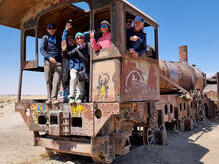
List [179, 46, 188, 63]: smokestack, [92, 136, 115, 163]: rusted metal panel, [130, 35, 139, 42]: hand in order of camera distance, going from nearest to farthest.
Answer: [92, 136, 115, 163]: rusted metal panel → [130, 35, 139, 42]: hand → [179, 46, 188, 63]: smokestack

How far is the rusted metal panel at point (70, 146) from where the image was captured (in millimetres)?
4170

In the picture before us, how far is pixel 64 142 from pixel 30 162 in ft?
4.20

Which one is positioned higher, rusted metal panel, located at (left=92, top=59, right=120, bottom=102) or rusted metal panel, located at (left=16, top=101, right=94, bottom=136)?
rusted metal panel, located at (left=92, top=59, right=120, bottom=102)

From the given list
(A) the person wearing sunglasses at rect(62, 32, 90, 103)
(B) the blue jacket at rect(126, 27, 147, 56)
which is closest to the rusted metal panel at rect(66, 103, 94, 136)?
(A) the person wearing sunglasses at rect(62, 32, 90, 103)

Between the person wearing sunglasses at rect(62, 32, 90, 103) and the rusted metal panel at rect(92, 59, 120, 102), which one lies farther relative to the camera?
the person wearing sunglasses at rect(62, 32, 90, 103)

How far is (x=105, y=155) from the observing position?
419 cm

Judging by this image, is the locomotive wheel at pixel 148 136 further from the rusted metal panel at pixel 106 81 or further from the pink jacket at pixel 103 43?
the pink jacket at pixel 103 43

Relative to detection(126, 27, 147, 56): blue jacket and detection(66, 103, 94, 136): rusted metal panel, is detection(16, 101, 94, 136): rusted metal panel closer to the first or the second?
detection(66, 103, 94, 136): rusted metal panel

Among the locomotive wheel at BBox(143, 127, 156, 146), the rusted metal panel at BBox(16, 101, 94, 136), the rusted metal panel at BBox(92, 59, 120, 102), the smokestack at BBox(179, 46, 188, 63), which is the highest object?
the smokestack at BBox(179, 46, 188, 63)

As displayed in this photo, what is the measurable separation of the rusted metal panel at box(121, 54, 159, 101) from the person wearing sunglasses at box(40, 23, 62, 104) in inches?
64.0

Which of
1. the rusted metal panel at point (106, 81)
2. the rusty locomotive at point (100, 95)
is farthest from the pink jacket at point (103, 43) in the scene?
the rusted metal panel at point (106, 81)

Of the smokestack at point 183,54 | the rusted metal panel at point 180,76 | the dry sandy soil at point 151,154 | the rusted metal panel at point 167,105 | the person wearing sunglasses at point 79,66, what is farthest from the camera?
the smokestack at point 183,54

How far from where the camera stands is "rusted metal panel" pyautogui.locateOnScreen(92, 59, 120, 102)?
3984mm

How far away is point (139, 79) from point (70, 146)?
6.18ft
